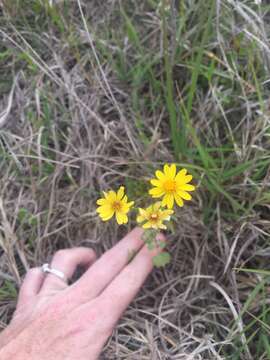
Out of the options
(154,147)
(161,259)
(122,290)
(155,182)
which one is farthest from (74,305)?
(154,147)

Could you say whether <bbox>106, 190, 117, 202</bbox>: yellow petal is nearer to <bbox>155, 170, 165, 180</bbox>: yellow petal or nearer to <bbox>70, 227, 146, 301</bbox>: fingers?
<bbox>155, 170, 165, 180</bbox>: yellow petal

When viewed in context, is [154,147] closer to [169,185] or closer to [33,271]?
[169,185]

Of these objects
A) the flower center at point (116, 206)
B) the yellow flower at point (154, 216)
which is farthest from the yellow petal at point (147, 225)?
the flower center at point (116, 206)

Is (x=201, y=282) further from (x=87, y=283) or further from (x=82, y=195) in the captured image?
(x=82, y=195)

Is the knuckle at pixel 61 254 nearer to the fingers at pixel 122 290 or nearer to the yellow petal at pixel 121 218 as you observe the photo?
the fingers at pixel 122 290

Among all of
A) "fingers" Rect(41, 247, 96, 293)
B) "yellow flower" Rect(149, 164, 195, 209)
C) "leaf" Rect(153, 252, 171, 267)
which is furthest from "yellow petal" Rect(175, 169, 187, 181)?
"fingers" Rect(41, 247, 96, 293)

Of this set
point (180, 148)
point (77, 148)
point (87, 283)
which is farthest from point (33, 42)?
point (87, 283)
